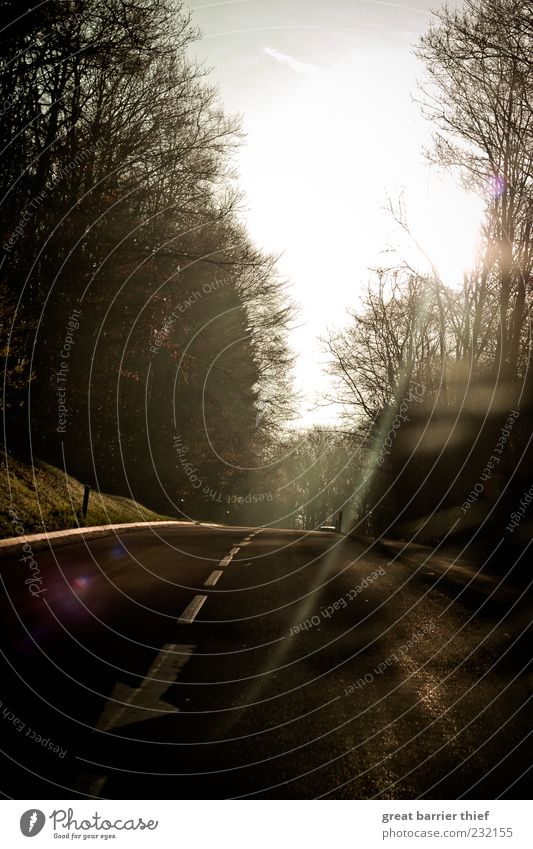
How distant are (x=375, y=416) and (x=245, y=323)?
31.5ft

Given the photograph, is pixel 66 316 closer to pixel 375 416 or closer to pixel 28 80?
pixel 28 80

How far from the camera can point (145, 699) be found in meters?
4.91

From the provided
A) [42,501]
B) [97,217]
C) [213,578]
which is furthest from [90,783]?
[97,217]

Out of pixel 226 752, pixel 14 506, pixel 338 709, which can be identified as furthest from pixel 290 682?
pixel 14 506

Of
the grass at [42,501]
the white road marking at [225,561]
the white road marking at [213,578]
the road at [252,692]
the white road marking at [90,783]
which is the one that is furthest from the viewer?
the grass at [42,501]

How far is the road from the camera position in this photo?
381 cm

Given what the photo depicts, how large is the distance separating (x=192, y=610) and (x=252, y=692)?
2.96 meters

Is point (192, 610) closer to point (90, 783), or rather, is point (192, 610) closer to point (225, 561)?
point (90, 783)

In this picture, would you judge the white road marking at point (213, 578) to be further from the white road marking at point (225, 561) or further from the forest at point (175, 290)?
the forest at point (175, 290)

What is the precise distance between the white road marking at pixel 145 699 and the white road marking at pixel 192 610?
158 cm

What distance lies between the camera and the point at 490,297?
2723 cm

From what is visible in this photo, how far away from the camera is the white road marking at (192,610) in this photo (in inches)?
300

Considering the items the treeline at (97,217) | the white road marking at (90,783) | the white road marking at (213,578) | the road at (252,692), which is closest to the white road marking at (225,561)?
the white road marking at (213,578)

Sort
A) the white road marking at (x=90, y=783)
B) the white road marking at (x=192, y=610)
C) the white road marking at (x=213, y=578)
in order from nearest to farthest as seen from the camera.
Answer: the white road marking at (x=90, y=783), the white road marking at (x=192, y=610), the white road marking at (x=213, y=578)
